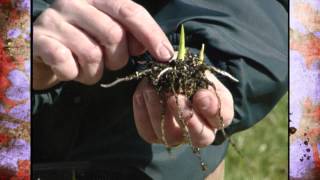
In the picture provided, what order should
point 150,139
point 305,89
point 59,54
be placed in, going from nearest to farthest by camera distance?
point 59,54, point 150,139, point 305,89

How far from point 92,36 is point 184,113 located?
22 cm

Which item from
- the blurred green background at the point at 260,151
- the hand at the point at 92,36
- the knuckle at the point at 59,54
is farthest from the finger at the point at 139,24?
the blurred green background at the point at 260,151

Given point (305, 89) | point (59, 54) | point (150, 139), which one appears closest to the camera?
point (59, 54)

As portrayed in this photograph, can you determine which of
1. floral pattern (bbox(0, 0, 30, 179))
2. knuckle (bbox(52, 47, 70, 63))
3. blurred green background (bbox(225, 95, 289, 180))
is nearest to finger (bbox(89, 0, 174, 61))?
knuckle (bbox(52, 47, 70, 63))

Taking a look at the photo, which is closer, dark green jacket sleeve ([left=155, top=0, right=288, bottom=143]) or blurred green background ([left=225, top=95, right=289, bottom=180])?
dark green jacket sleeve ([left=155, top=0, right=288, bottom=143])

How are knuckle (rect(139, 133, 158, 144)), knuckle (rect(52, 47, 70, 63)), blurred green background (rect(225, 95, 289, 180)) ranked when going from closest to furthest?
knuckle (rect(52, 47, 70, 63)) < knuckle (rect(139, 133, 158, 144)) < blurred green background (rect(225, 95, 289, 180))

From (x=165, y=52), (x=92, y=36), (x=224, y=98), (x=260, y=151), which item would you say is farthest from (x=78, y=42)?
(x=260, y=151)

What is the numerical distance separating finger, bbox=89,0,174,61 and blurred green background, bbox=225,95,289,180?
35 cm

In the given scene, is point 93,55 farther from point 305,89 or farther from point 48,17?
point 305,89

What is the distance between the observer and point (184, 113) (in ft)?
3.62

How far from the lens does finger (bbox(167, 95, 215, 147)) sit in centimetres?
110

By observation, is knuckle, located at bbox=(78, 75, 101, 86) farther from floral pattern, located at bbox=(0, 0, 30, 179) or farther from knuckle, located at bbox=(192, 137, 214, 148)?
knuckle, located at bbox=(192, 137, 214, 148)

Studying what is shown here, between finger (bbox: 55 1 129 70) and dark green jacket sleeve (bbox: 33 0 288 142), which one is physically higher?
finger (bbox: 55 1 129 70)

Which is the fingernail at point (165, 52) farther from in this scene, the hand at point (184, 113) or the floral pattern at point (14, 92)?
the floral pattern at point (14, 92)
